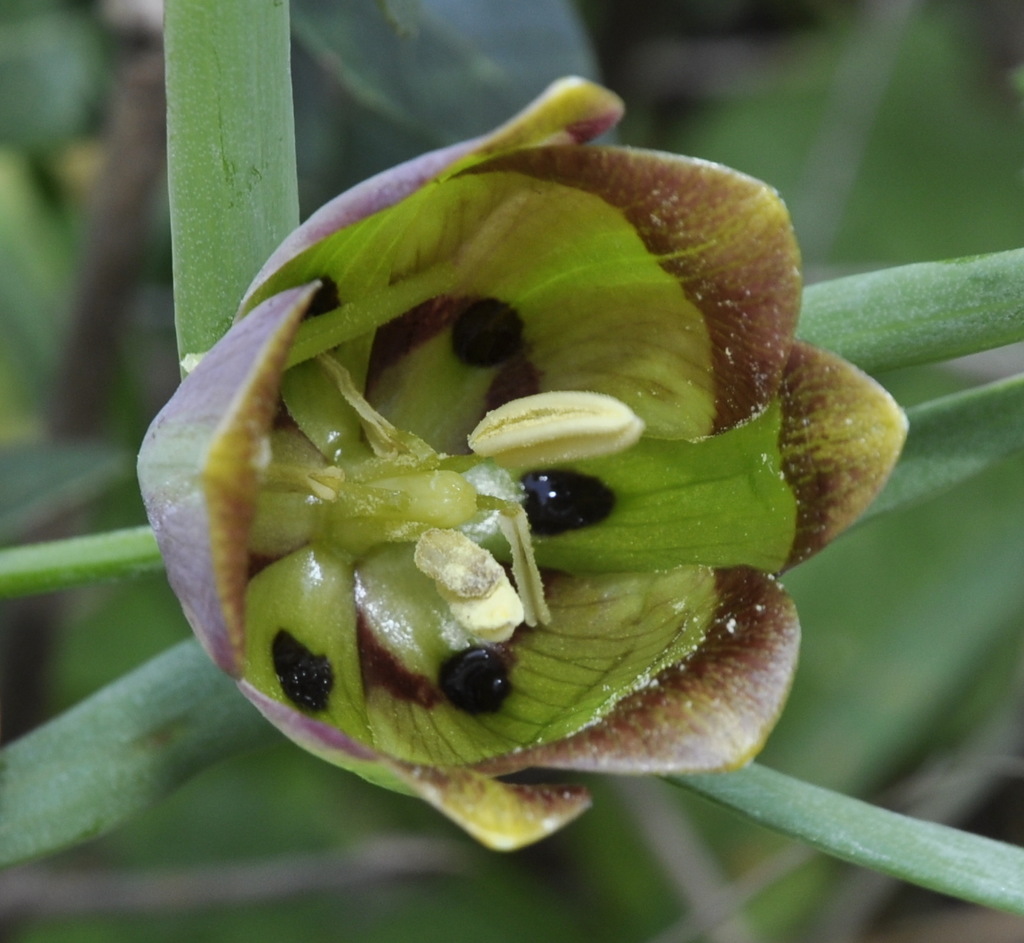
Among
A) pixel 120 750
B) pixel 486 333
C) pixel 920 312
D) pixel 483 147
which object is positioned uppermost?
pixel 483 147

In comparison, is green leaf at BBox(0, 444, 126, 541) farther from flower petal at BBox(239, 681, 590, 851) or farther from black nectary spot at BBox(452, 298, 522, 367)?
flower petal at BBox(239, 681, 590, 851)

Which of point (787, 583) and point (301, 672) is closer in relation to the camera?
point (301, 672)

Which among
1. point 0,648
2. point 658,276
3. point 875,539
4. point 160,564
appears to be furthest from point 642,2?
point 160,564

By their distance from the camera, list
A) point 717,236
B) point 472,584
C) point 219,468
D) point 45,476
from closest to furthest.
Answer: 1. point 219,468
2. point 717,236
3. point 472,584
4. point 45,476

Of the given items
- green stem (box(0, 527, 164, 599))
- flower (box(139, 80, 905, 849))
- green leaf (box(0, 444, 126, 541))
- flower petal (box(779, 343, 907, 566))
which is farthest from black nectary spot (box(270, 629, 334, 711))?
green leaf (box(0, 444, 126, 541))

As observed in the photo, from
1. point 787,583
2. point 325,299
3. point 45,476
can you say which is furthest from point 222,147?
point 787,583

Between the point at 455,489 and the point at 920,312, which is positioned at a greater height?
the point at 920,312

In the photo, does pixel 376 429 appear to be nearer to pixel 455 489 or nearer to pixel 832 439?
pixel 455 489
